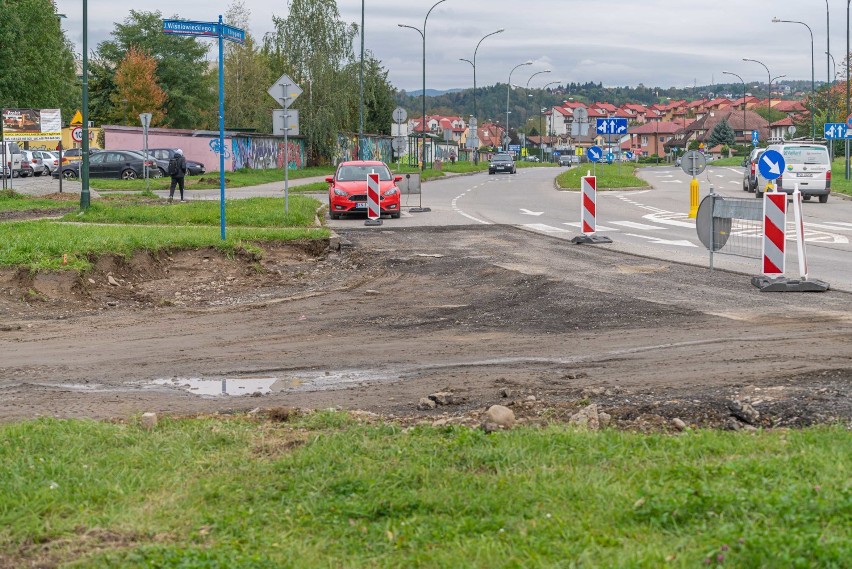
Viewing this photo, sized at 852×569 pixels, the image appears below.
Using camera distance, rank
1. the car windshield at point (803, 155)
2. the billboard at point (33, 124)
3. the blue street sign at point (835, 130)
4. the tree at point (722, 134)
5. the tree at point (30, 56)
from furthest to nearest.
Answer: the tree at point (722, 134) < the tree at point (30, 56) < the blue street sign at point (835, 130) < the billboard at point (33, 124) < the car windshield at point (803, 155)

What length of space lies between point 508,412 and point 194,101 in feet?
317

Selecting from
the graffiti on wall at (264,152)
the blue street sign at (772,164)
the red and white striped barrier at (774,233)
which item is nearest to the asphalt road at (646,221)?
the red and white striped barrier at (774,233)

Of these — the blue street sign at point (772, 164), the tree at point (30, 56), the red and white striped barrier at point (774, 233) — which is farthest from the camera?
the tree at point (30, 56)

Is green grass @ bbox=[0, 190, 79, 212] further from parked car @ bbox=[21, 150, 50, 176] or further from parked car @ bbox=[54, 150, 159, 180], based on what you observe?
parked car @ bbox=[21, 150, 50, 176]

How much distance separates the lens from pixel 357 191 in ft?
95.5

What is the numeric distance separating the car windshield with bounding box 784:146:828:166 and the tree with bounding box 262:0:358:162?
36620 mm

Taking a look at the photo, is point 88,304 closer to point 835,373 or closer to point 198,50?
point 835,373

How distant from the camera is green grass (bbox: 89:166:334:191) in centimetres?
4566

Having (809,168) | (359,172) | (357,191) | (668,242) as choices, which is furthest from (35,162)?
(668,242)

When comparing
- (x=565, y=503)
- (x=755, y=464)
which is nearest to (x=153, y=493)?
(x=565, y=503)

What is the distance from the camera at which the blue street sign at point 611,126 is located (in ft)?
121

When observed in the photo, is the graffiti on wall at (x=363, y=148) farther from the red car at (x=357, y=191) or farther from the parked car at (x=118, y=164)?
the red car at (x=357, y=191)

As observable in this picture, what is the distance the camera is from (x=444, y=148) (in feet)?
473

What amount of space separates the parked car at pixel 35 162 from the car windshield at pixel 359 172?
32717 millimetres
